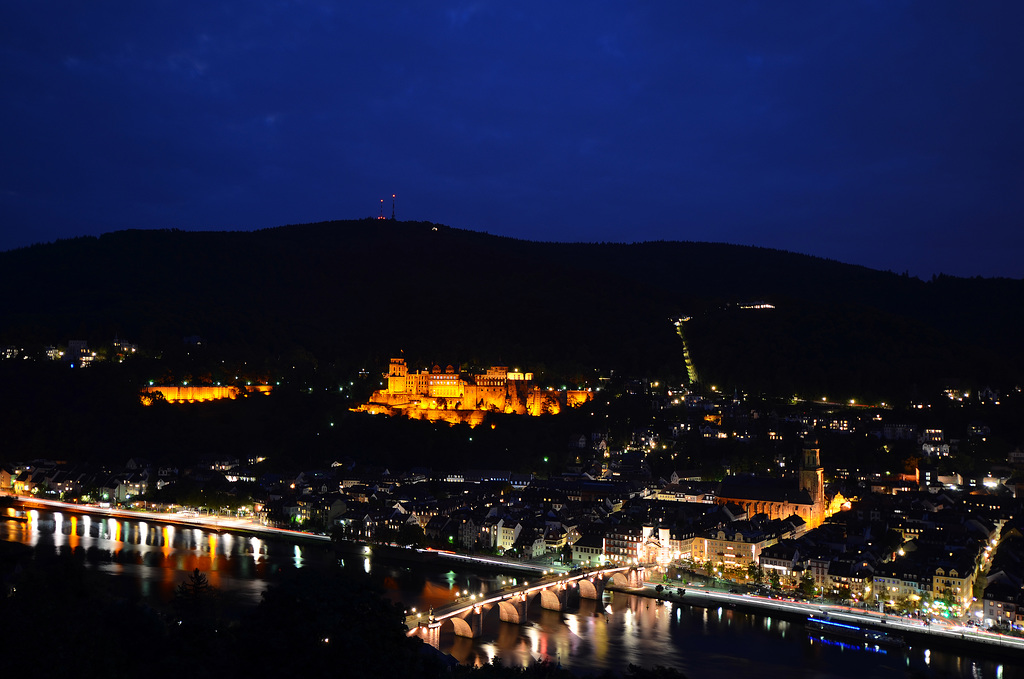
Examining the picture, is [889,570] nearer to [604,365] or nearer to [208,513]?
[208,513]

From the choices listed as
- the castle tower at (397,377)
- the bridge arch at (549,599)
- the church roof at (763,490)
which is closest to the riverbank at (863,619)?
the bridge arch at (549,599)

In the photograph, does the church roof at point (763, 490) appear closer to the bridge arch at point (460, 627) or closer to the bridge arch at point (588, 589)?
the bridge arch at point (588, 589)

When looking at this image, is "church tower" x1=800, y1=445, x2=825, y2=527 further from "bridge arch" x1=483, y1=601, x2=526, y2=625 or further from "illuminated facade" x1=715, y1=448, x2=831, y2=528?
"bridge arch" x1=483, y1=601, x2=526, y2=625

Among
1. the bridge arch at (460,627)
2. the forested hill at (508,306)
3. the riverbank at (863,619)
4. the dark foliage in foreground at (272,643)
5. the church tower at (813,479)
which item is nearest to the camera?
the dark foliage in foreground at (272,643)

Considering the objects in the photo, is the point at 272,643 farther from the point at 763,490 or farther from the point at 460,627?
the point at 763,490

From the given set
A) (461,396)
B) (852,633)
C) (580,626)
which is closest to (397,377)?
(461,396)

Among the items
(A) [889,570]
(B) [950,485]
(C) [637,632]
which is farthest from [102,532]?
(B) [950,485]
